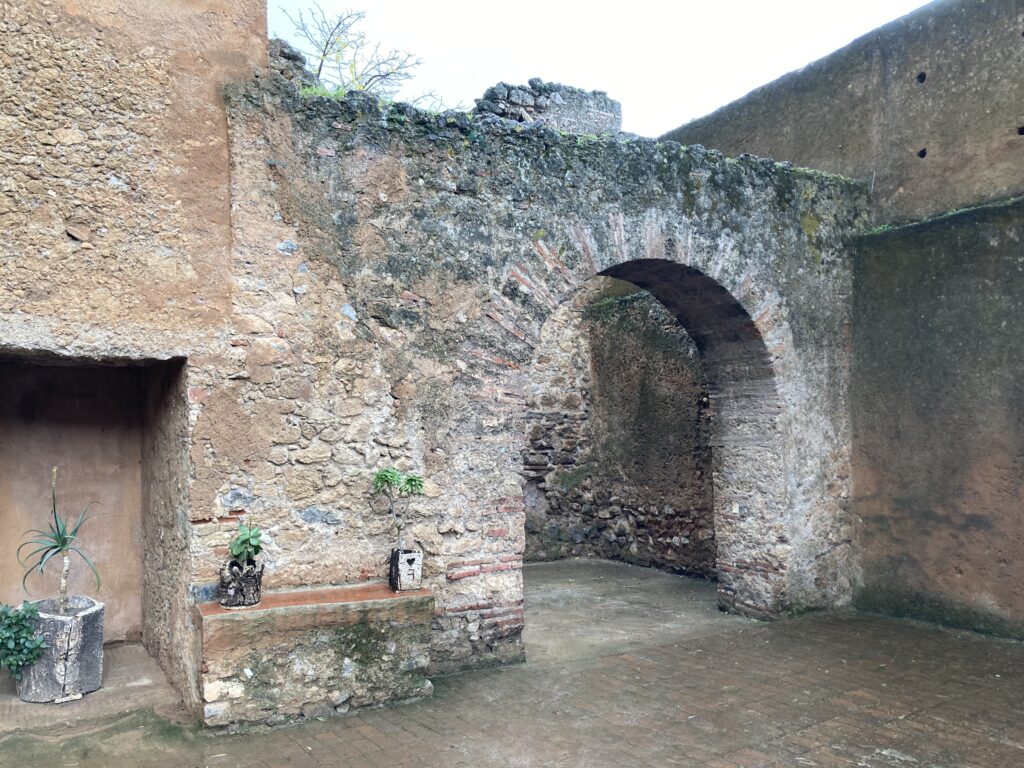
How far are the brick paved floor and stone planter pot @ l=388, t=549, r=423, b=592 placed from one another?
1.92 feet

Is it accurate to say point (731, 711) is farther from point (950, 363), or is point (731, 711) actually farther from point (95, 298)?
point (95, 298)

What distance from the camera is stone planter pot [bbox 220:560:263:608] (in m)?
3.77

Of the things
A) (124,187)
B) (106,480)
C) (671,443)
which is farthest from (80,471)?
(671,443)

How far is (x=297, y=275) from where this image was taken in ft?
13.8

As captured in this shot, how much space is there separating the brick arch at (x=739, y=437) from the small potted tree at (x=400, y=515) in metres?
2.14

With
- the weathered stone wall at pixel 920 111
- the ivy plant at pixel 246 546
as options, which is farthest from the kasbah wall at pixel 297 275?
the weathered stone wall at pixel 920 111

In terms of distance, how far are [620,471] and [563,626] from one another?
2919 millimetres

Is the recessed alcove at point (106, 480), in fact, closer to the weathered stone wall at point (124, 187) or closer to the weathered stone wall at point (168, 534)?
the weathered stone wall at point (168, 534)

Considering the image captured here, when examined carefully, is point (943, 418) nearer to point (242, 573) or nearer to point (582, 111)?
point (242, 573)

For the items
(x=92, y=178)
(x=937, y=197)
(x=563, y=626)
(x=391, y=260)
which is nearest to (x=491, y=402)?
(x=391, y=260)

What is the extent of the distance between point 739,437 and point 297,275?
11.6 feet

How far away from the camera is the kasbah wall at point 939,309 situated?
5223 mm

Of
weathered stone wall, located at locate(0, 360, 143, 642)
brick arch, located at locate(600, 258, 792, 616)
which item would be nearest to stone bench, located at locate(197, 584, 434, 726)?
weathered stone wall, located at locate(0, 360, 143, 642)

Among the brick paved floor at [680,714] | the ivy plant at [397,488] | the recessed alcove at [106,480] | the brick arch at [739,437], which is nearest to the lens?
the brick paved floor at [680,714]
